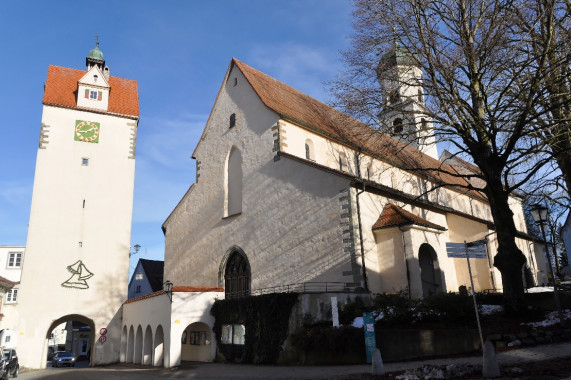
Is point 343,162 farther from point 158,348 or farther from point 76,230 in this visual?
point 76,230

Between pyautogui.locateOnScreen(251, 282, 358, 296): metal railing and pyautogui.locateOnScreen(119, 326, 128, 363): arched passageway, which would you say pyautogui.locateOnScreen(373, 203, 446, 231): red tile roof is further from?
pyautogui.locateOnScreen(119, 326, 128, 363): arched passageway

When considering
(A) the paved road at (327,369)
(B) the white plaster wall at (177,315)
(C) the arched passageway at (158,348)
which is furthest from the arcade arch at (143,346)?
(A) the paved road at (327,369)

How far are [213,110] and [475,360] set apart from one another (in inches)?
771

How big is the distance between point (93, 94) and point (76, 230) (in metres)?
8.88

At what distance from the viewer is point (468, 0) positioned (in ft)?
43.6

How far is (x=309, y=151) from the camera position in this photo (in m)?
22.0

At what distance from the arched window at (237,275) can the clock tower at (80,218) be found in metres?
6.82

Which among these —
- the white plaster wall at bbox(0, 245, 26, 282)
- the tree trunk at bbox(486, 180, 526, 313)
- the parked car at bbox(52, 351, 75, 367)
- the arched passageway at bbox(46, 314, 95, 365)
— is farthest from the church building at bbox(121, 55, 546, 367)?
the arched passageway at bbox(46, 314, 95, 365)

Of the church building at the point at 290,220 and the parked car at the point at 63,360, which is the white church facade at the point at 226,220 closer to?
the church building at the point at 290,220

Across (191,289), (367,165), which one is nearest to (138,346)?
(191,289)

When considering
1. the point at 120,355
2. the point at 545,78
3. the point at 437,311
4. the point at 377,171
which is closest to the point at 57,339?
the point at 120,355

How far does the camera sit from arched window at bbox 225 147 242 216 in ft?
74.3

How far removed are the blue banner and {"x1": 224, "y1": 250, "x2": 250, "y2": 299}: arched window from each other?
31.2ft

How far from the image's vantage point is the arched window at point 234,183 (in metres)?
22.6
